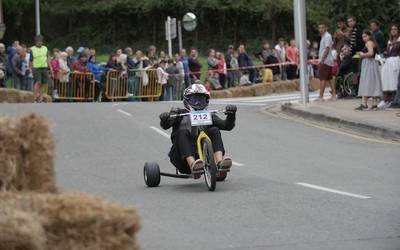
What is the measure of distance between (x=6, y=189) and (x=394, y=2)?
108 feet

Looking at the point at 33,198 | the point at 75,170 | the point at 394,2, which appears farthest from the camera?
the point at 394,2

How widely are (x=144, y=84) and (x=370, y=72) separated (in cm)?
1260

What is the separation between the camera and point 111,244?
5730 mm

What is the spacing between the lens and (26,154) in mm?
6148

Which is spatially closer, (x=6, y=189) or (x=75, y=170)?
(x=6, y=189)

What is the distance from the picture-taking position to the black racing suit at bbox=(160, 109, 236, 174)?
39.8 feet

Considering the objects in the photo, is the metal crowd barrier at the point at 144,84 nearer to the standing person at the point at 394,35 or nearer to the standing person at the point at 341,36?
the standing person at the point at 341,36

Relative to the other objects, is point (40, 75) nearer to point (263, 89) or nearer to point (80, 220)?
point (263, 89)

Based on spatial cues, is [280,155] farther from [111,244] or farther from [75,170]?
[111,244]

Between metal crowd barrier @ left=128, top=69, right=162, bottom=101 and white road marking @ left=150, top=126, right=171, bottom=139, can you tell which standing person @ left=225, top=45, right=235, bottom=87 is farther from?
white road marking @ left=150, top=126, right=171, bottom=139

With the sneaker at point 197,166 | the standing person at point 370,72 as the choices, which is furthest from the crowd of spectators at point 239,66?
the sneaker at point 197,166

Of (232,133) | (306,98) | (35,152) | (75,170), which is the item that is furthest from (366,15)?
(35,152)

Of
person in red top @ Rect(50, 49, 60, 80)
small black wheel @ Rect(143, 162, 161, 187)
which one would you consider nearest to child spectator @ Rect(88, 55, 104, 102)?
person in red top @ Rect(50, 49, 60, 80)

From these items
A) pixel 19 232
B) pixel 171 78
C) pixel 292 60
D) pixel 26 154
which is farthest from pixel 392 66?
pixel 19 232
